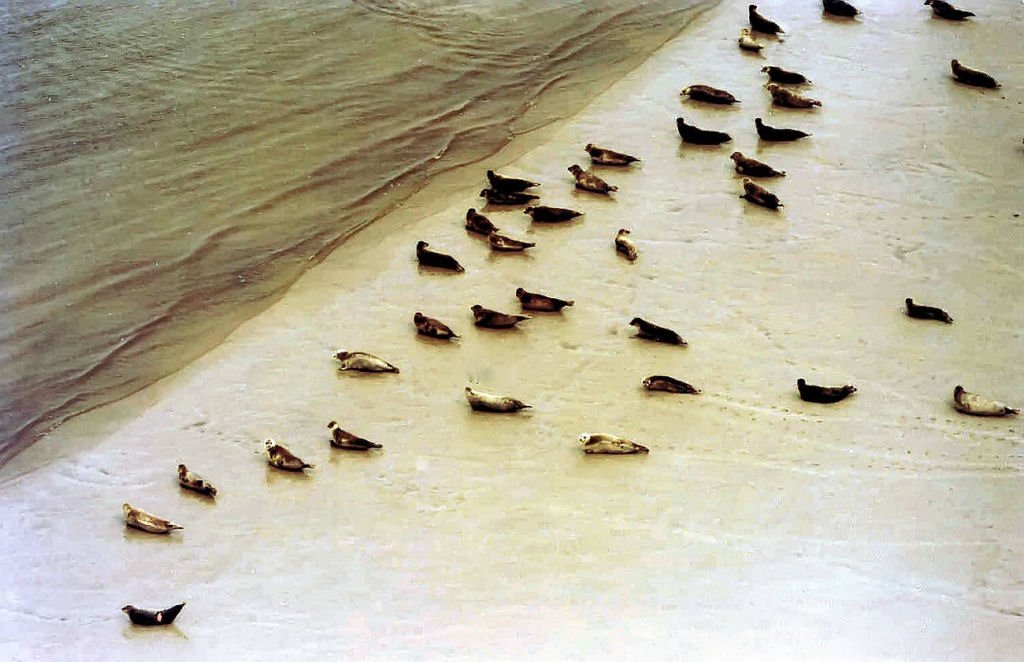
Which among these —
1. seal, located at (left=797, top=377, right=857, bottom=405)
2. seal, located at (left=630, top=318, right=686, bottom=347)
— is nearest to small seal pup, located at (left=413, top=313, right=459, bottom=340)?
seal, located at (left=630, top=318, right=686, bottom=347)

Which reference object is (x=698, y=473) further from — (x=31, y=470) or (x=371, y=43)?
(x=371, y=43)

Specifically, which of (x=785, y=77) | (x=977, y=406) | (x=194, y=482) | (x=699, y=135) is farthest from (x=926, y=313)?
(x=194, y=482)

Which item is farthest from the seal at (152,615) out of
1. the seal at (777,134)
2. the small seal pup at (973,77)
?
the small seal pup at (973,77)

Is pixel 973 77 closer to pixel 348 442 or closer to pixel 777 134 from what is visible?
pixel 777 134

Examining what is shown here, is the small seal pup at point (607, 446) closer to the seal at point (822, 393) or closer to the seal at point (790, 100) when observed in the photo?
the seal at point (822, 393)

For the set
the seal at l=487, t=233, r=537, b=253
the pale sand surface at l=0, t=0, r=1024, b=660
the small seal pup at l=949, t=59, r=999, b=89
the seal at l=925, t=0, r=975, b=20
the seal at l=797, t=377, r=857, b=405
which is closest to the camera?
the pale sand surface at l=0, t=0, r=1024, b=660

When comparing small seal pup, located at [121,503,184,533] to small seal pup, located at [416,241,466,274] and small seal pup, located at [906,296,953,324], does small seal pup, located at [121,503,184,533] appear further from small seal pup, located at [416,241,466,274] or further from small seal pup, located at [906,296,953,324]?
small seal pup, located at [906,296,953,324]
